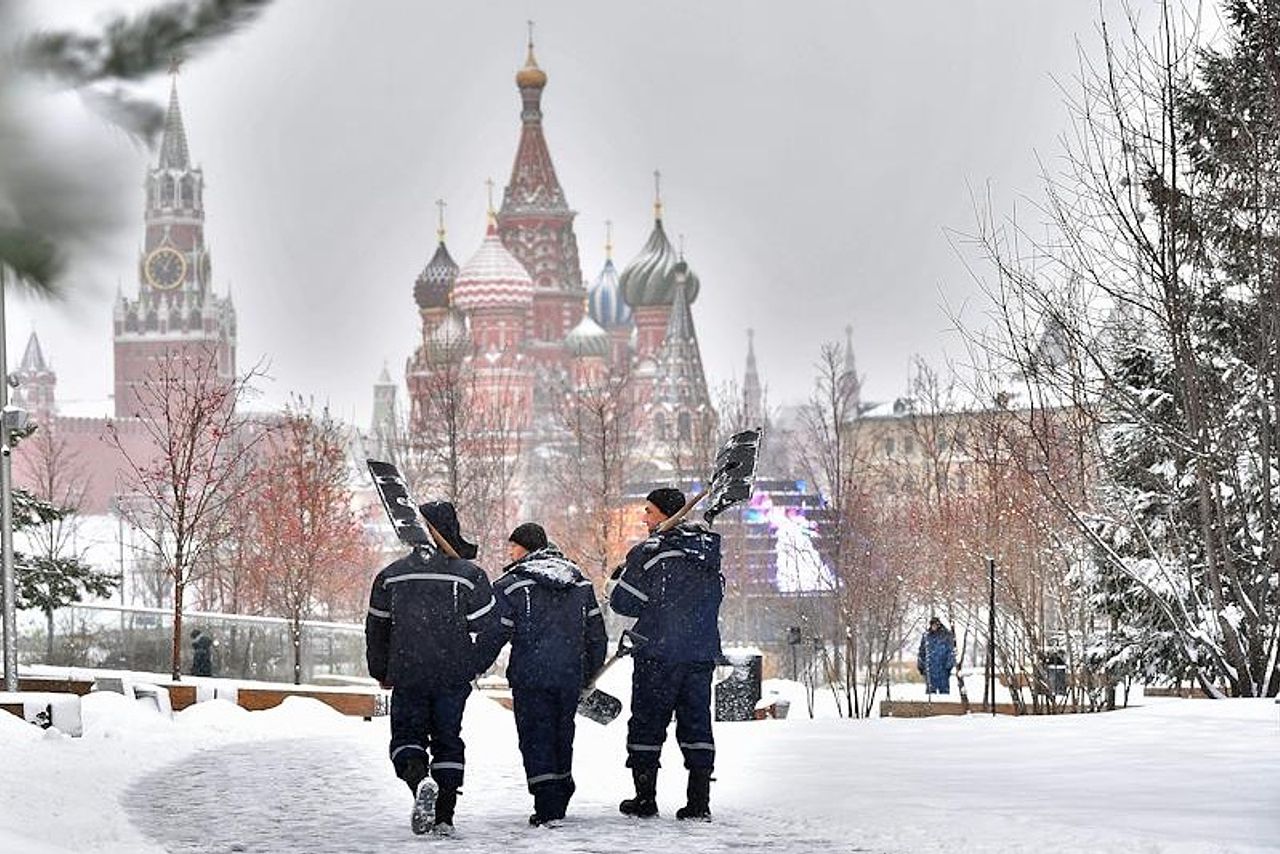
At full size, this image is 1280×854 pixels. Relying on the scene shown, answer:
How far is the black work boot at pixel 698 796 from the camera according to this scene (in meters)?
11.1

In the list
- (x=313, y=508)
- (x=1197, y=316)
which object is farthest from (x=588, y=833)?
(x=313, y=508)

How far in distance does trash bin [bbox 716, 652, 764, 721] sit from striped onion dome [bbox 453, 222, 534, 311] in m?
143

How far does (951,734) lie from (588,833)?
19.6 feet

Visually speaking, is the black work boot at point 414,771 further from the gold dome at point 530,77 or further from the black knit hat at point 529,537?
the gold dome at point 530,77

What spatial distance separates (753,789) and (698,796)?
177 centimetres

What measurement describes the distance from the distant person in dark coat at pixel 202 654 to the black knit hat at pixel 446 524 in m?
21.3

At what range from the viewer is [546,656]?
434 inches

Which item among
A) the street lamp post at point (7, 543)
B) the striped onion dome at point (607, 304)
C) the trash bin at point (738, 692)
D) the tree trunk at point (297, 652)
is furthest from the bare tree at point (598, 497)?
the striped onion dome at point (607, 304)

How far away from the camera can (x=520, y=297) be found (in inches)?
6555

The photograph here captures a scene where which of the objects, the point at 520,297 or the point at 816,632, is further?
the point at 520,297

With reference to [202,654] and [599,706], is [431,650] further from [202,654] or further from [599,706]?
[202,654]

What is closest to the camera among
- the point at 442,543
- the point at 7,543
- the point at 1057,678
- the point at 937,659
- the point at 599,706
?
the point at 442,543

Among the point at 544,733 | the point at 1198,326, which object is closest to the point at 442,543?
the point at 544,733

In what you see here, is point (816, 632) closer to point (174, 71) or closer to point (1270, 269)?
point (1270, 269)
